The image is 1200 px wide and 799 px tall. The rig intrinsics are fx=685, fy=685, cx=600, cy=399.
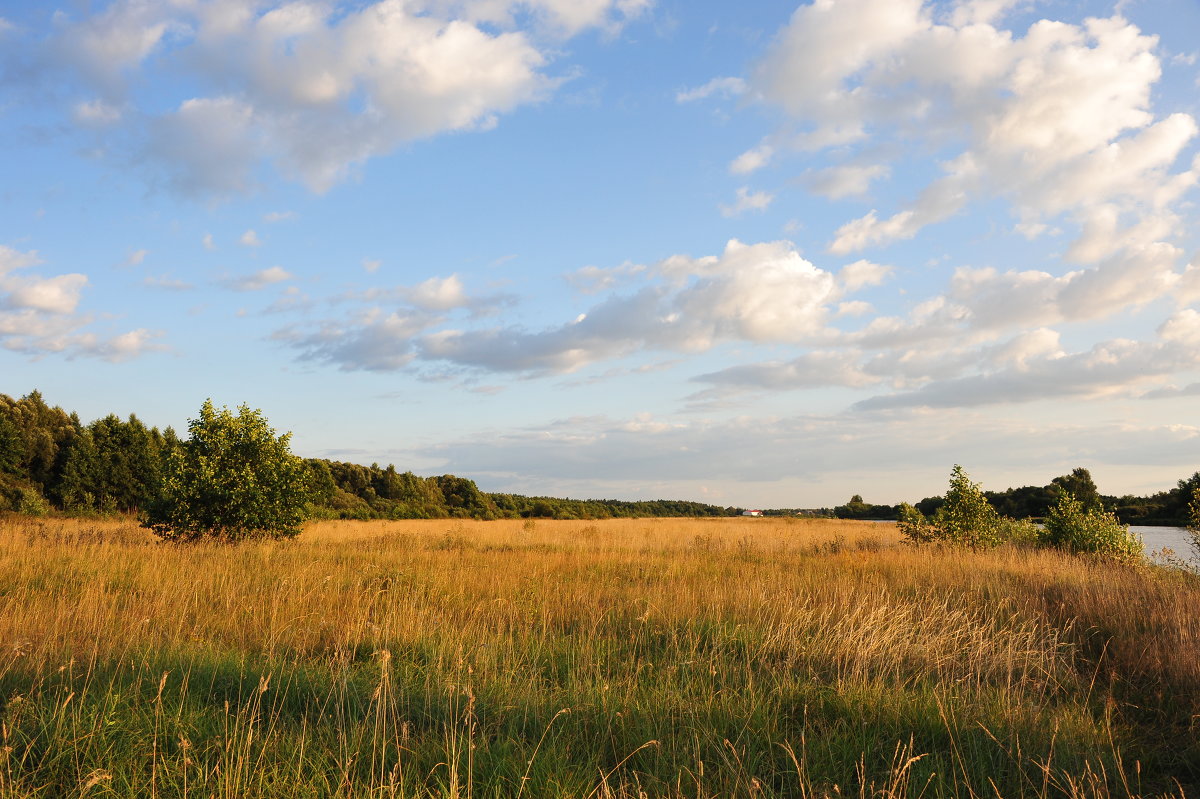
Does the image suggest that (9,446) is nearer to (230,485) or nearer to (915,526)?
(230,485)

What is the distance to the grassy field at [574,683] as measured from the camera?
3771 millimetres

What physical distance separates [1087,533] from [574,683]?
17.0 metres

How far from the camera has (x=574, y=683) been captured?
5.36 meters

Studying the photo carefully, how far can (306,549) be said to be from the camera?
13938mm

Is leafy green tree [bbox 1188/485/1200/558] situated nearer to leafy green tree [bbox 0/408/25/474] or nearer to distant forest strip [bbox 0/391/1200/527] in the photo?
distant forest strip [bbox 0/391/1200/527]

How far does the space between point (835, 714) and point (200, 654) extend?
5116mm

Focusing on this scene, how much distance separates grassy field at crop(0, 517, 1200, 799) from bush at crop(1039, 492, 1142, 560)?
5.54 metres

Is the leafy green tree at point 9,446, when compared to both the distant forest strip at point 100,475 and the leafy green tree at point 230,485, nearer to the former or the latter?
the distant forest strip at point 100,475

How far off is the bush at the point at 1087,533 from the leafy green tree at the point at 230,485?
19.0m

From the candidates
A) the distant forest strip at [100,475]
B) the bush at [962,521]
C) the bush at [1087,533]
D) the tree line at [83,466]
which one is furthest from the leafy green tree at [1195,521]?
the tree line at [83,466]

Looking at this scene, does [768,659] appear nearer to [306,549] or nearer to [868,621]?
[868,621]

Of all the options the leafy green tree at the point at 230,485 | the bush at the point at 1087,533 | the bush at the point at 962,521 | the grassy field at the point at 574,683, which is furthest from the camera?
the bush at the point at 962,521

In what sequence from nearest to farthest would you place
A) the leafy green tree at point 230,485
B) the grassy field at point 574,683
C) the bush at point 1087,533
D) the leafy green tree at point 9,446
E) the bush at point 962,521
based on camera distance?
the grassy field at point 574,683
the leafy green tree at point 230,485
the bush at point 1087,533
the bush at point 962,521
the leafy green tree at point 9,446

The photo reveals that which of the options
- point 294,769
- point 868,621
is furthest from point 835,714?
point 294,769
